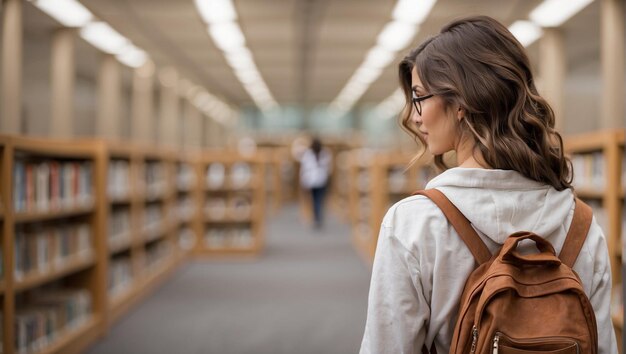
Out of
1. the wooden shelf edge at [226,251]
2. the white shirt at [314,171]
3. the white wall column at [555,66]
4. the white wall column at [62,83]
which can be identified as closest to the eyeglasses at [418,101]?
the wooden shelf edge at [226,251]

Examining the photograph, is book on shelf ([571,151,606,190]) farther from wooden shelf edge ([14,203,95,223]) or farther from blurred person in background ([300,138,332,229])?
blurred person in background ([300,138,332,229])

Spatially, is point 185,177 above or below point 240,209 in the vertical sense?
above

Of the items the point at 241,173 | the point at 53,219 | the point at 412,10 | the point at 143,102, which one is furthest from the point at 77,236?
the point at 143,102

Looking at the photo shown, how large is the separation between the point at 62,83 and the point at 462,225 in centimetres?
846

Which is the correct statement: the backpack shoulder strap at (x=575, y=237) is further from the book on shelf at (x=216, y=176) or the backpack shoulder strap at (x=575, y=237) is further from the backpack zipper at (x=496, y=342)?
the book on shelf at (x=216, y=176)

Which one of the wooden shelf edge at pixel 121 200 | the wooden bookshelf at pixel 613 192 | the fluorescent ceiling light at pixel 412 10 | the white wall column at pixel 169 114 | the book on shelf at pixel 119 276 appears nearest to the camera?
the wooden bookshelf at pixel 613 192

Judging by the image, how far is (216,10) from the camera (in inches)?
330

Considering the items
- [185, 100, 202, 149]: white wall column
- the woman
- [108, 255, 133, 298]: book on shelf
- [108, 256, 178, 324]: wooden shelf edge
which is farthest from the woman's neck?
[185, 100, 202, 149]: white wall column

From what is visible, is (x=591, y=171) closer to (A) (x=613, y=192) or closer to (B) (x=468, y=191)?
(A) (x=613, y=192)

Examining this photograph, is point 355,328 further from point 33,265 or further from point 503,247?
point 503,247

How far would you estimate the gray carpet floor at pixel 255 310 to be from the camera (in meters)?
4.35

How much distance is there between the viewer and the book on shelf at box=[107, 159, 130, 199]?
207 inches

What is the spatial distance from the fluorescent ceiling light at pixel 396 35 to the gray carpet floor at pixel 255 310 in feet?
11.2

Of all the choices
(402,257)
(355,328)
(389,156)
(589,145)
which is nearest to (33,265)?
(355,328)
